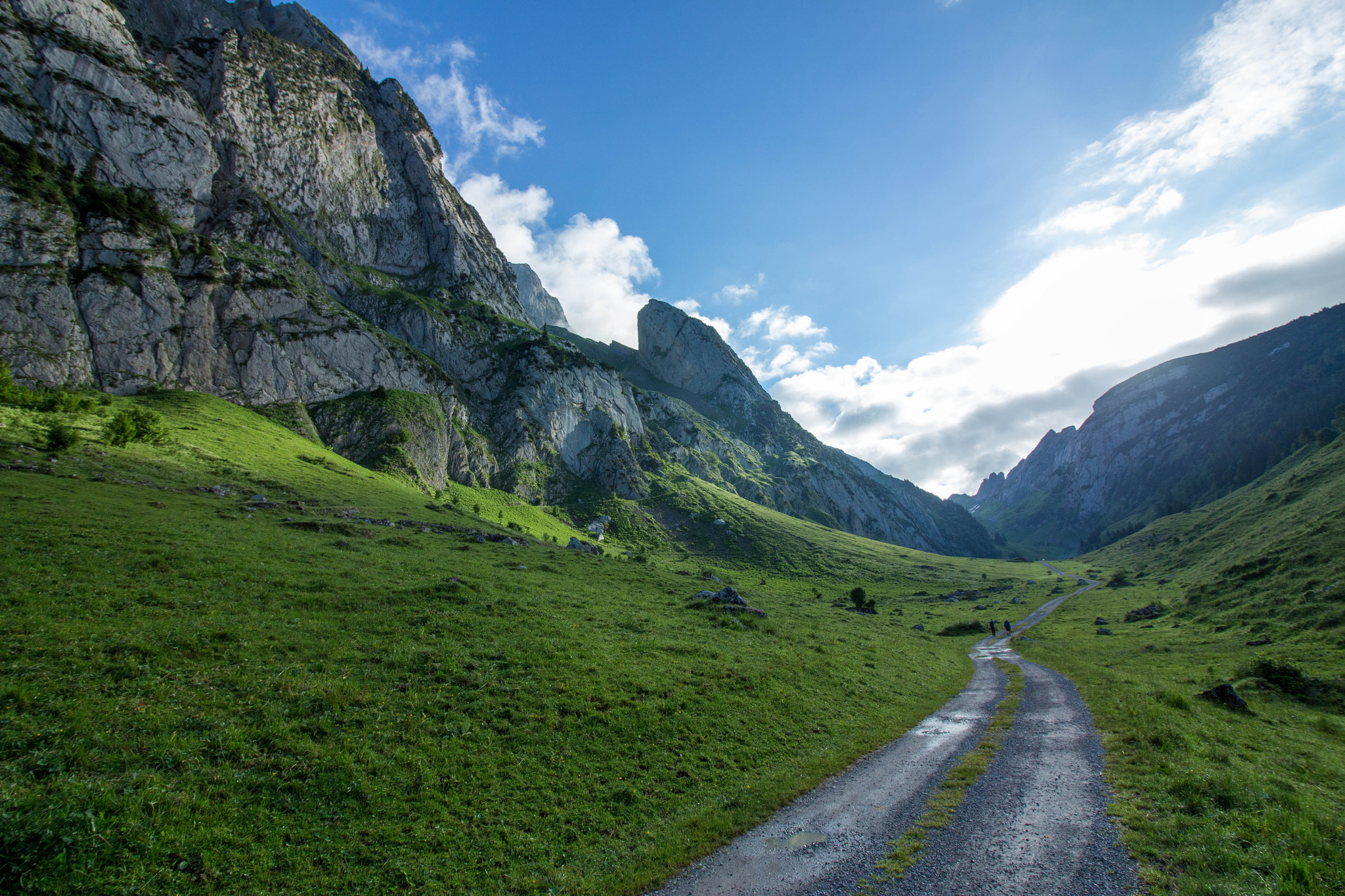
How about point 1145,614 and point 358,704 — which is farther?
point 1145,614

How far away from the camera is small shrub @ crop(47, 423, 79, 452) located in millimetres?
41872

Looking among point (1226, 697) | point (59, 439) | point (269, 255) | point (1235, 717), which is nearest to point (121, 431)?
point (59, 439)

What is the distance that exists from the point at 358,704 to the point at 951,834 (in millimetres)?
18385

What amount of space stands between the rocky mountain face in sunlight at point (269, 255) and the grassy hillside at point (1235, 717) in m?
101

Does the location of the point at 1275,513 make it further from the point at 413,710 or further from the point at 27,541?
the point at 27,541

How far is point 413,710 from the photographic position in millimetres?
16547

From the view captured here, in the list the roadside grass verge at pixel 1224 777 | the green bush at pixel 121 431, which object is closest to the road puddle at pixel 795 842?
the roadside grass verge at pixel 1224 777

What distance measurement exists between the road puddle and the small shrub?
63.9 meters

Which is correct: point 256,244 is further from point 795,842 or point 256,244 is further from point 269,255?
point 795,842

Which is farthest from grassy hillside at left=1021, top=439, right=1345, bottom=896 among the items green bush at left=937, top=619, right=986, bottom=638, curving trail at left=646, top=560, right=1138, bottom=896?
green bush at left=937, top=619, right=986, bottom=638

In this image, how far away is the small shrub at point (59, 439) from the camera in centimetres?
4187

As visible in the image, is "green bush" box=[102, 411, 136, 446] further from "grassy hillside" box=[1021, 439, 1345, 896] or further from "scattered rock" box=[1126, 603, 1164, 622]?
"scattered rock" box=[1126, 603, 1164, 622]

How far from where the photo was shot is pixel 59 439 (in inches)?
1663

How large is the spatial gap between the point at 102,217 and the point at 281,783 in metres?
112
